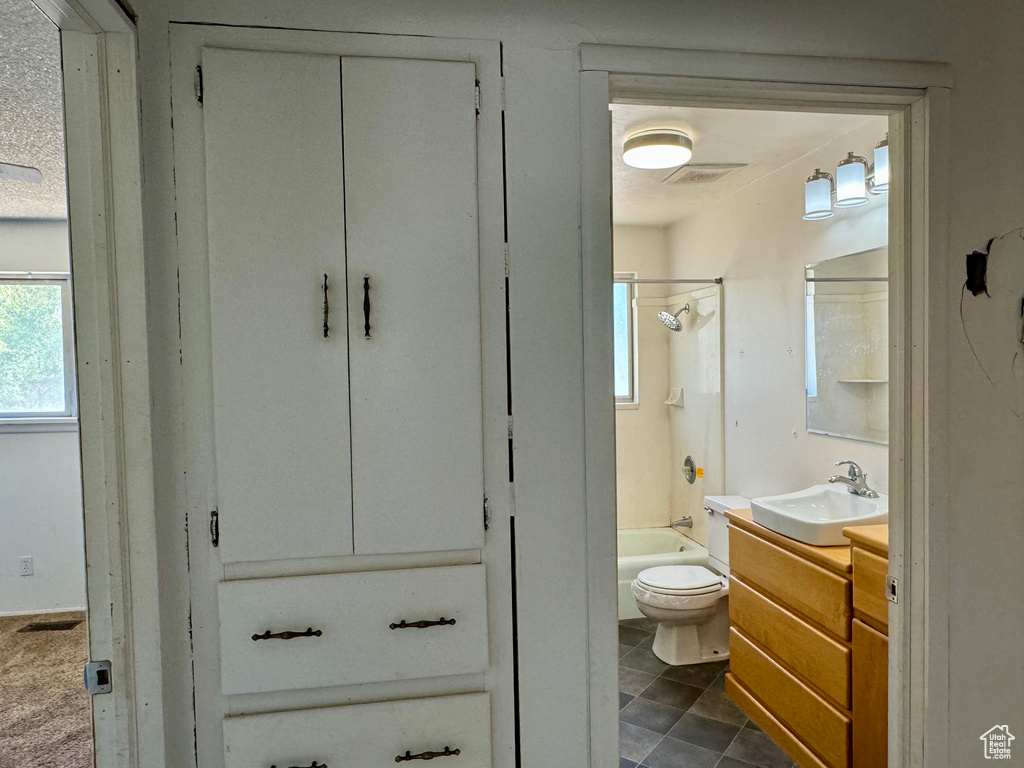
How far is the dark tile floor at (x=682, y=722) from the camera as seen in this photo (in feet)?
7.62

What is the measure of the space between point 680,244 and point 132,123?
3516 millimetres

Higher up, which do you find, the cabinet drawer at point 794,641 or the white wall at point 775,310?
the white wall at point 775,310

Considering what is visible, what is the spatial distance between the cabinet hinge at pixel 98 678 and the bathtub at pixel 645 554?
2.70 meters

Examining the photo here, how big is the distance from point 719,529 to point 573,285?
240 cm

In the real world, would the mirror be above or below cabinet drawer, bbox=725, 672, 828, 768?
above

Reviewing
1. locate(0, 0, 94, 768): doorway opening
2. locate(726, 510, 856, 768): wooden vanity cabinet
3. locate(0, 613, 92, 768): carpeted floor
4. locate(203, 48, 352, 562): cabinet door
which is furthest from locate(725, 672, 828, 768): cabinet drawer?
locate(0, 0, 94, 768): doorway opening

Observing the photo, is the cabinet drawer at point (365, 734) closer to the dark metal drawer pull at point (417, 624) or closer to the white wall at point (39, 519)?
the dark metal drawer pull at point (417, 624)

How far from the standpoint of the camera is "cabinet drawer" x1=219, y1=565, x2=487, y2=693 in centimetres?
120

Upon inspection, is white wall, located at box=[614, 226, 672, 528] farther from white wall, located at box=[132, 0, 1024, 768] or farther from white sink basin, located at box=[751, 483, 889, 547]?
white wall, located at box=[132, 0, 1024, 768]

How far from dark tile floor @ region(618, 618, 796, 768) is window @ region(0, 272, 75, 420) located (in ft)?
12.1

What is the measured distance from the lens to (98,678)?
113 cm

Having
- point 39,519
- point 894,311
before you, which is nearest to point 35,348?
point 39,519

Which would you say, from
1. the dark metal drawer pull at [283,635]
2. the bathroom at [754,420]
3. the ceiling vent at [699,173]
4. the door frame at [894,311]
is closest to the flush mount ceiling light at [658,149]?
the bathroom at [754,420]

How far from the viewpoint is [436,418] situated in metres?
1.25
